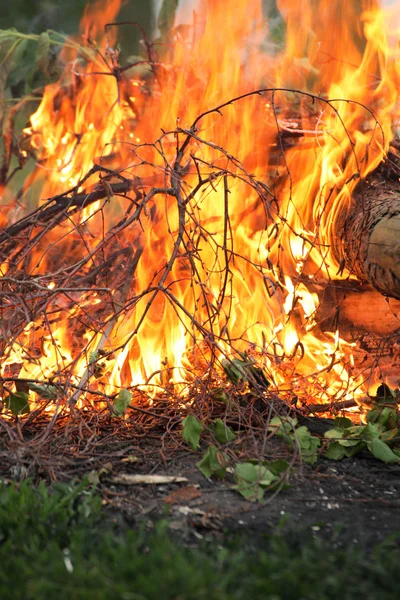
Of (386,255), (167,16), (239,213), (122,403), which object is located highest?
(167,16)

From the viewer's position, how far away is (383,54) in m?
3.98

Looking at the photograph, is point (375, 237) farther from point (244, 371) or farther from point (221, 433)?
point (221, 433)

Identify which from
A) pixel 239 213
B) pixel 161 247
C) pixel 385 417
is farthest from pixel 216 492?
pixel 239 213

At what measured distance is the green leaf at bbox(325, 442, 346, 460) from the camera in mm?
2873

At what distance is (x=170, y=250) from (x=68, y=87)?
1598 mm

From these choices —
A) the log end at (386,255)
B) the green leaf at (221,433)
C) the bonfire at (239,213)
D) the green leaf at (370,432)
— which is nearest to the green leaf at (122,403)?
the bonfire at (239,213)

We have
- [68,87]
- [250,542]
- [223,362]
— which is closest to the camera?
[250,542]

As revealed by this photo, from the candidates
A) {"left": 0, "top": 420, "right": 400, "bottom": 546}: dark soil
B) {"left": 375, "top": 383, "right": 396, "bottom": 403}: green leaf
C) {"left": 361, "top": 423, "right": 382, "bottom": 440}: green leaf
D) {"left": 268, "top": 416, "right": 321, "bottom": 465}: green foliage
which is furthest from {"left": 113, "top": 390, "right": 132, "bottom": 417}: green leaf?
{"left": 375, "top": 383, "right": 396, "bottom": 403}: green leaf

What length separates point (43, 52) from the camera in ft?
16.4

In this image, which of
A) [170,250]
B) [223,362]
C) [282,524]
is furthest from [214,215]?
[282,524]

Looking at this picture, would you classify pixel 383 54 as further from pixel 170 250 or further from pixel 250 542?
pixel 250 542

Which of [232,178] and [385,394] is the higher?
[232,178]

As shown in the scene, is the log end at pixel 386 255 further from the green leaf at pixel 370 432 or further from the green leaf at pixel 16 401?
the green leaf at pixel 16 401

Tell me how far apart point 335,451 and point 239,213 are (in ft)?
5.10
